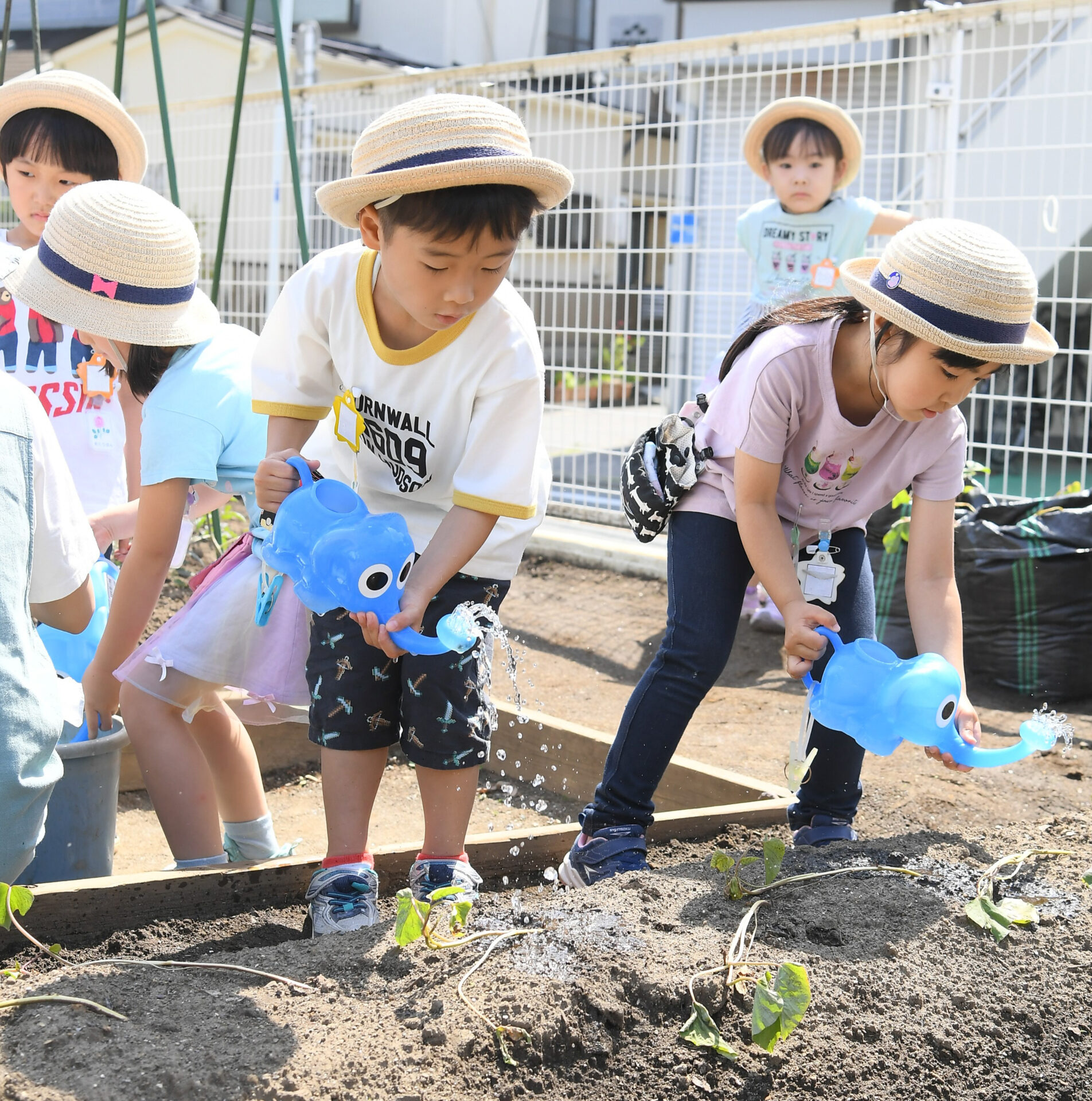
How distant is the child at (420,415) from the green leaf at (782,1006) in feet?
2.24

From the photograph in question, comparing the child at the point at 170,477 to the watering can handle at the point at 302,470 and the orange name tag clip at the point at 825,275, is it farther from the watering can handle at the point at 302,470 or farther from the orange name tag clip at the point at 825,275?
the orange name tag clip at the point at 825,275

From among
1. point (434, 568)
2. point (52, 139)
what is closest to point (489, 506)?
point (434, 568)

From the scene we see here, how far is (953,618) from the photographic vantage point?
8.06 ft

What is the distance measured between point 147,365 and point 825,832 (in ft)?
5.61

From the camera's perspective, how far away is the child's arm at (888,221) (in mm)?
4445

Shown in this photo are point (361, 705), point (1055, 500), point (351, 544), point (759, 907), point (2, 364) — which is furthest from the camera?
point (1055, 500)

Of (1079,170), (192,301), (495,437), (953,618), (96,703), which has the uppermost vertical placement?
(1079,170)

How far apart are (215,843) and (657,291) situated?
3.75 meters

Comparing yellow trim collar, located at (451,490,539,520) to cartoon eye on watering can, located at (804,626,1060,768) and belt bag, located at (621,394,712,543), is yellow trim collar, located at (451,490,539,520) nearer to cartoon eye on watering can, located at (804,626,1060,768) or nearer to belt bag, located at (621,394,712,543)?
belt bag, located at (621,394,712,543)

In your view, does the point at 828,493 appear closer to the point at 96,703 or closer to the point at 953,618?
the point at 953,618

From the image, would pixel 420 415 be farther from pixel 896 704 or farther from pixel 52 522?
pixel 896 704

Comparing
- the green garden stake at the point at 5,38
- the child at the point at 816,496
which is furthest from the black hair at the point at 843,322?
the green garden stake at the point at 5,38

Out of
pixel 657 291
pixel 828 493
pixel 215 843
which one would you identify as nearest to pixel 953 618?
pixel 828 493

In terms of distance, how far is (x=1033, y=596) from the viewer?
4246mm
